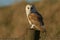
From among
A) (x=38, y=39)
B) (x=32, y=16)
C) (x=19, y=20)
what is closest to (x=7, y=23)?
(x=19, y=20)

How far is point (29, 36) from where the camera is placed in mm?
6617

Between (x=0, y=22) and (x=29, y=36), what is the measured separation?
1575cm

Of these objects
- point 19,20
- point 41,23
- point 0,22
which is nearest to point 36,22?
point 41,23

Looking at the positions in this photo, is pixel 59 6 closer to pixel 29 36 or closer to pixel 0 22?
pixel 0 22

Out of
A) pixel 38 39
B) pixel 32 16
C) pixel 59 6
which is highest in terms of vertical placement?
pixel 59 6

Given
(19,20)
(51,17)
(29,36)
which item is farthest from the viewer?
(19,20)

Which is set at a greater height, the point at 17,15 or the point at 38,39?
the point at 17,15

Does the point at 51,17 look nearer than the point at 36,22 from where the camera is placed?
No

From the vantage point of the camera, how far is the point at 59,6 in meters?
19.2

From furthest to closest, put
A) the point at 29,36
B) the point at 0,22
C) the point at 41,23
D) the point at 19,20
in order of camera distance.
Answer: the point at 0,22, the point at 19,20, the point at 41,23, the point at 29,36

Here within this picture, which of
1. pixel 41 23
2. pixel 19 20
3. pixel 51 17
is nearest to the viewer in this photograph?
pixel 41 23

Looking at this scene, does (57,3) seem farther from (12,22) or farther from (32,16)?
(32,16)

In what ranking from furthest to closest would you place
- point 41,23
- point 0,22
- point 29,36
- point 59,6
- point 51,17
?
1. point 0,22
2. point 59,6
3. point 51,17
4. point 41,23
5. point 29,36

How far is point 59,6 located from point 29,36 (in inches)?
501
